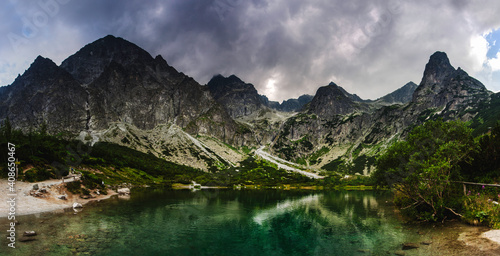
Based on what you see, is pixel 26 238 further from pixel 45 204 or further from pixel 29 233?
pixel 45 204

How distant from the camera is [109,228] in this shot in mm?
35875

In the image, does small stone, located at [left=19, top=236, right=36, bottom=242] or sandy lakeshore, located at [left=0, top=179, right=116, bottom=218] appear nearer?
small stone, located at [left=19, top=236, right=36, bottom=242]

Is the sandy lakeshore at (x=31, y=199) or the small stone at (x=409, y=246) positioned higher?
the sandy lakeshore at (x=31, y=199)

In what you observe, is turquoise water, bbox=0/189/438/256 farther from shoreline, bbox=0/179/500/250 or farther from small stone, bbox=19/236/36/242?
shoreline, bbox=0/179/500/250

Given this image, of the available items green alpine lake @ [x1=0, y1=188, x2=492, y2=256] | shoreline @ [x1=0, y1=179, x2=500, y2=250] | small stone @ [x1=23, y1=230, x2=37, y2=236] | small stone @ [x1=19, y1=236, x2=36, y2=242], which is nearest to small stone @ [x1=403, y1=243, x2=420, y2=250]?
green alpine lake @ [x1=0, y1=188, x2=492, y2=256]

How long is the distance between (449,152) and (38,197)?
7523 centimetres

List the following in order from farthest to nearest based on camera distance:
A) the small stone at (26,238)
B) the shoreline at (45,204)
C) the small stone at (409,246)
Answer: the small stone at (409,246) → the small stone at (26,238) → the shoreline at (45,204)

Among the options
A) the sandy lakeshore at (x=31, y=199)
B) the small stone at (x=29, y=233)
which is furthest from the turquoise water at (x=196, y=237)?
the sandy lakeshore at (x=31, y=199)

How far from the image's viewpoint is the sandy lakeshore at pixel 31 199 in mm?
39438

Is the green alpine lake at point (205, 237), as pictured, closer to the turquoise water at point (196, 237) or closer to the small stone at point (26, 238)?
the turquoise water at point (196, 237)

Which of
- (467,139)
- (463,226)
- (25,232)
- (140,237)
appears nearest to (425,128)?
(467,139)

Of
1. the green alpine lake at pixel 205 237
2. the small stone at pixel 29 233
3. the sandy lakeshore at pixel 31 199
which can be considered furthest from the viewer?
the sandy lakeshore at pixel 31 199

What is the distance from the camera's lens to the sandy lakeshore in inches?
1553

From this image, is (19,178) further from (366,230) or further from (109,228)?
(366,230)
